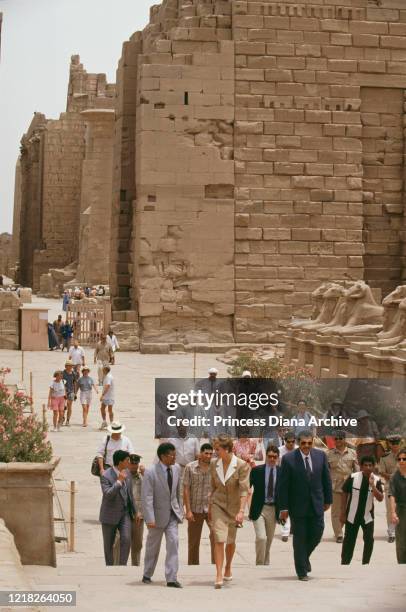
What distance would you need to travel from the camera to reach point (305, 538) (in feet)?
28.0

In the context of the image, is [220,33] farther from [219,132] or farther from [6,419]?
[6,419]

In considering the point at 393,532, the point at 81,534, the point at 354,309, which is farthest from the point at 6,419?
the point at 354,309

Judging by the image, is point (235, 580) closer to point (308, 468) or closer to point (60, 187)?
point (308, 468)

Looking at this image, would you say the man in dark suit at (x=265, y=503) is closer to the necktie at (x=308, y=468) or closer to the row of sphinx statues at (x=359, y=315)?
the necktie at (x=308, y=468)

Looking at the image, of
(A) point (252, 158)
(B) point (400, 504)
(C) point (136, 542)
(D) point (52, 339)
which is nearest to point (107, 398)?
(C) point (136, 542)

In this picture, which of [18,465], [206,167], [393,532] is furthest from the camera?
[206,167]

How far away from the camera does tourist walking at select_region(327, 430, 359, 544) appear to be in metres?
10.4

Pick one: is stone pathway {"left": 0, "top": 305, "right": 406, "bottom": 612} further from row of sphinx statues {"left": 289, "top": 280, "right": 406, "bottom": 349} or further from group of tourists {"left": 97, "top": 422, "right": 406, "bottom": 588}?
row of sphinx statues {"left": 289, "top": 280, "right": 406, "bottom": 349}

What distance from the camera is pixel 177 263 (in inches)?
1032

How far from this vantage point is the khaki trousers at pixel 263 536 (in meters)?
9.23

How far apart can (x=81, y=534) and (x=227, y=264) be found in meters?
16.2

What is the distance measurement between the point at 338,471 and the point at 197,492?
5.73 ft

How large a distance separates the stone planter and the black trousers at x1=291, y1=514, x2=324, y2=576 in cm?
Answer: 175

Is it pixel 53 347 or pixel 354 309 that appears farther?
pixel 53 347
